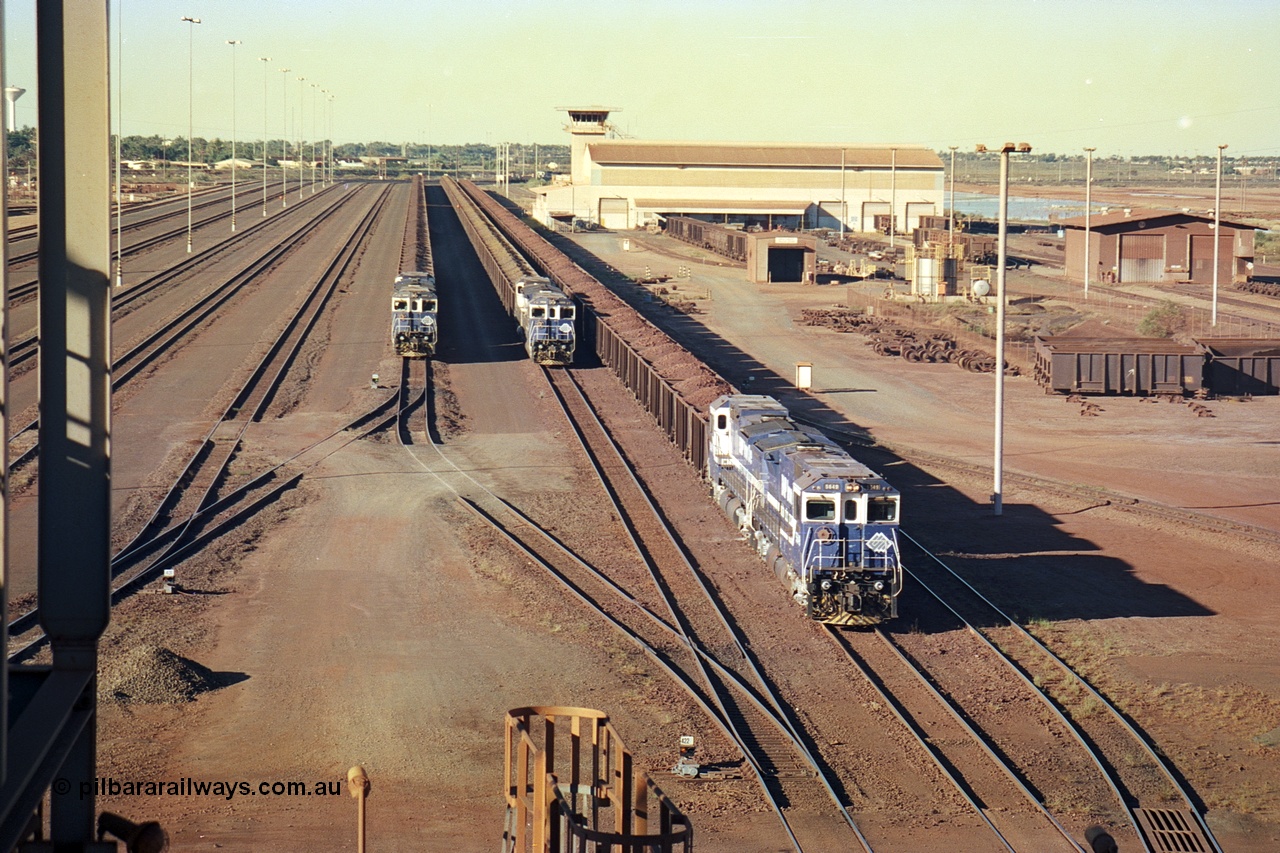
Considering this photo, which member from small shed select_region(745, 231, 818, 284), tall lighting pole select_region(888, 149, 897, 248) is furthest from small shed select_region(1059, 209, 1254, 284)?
tall lighting pole select_region(888, 149, 897, 248)

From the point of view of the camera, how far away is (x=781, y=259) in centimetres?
8275

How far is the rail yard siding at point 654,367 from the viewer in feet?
117

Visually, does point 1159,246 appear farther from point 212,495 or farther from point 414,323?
point 212,495

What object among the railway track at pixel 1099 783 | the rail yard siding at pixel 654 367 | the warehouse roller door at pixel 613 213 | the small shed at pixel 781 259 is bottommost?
the railway track at pixel 1099 783

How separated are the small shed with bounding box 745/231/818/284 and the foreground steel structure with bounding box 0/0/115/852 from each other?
7413cm

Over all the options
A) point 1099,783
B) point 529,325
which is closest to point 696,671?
point 1099,783

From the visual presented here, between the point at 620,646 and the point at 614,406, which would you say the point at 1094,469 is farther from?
the point at 620,646

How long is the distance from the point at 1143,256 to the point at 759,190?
54897 mm

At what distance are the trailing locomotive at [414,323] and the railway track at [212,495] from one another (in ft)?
13.6

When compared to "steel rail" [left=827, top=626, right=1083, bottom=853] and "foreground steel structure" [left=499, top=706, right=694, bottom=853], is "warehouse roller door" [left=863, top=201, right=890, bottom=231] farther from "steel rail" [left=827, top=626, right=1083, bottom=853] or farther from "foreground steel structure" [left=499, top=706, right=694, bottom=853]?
"foreground steel structure" [left=499, top=706, right=694, bottom=853]

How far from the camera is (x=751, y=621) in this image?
2342 centimetres

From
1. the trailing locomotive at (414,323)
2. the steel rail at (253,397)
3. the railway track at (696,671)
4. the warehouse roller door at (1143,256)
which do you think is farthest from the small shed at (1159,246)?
the railway track at (696,671)

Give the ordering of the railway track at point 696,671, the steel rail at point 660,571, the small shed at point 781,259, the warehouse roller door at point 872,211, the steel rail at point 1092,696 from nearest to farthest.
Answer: the steel rail at point 1092,696
the railway track at point 696,671
the steel rail at point 660,571
the small shed at point 781,259
the warehouse roller door at point 872,211

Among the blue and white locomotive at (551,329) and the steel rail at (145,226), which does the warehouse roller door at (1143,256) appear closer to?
the blue and white locomotive at (551,329)
